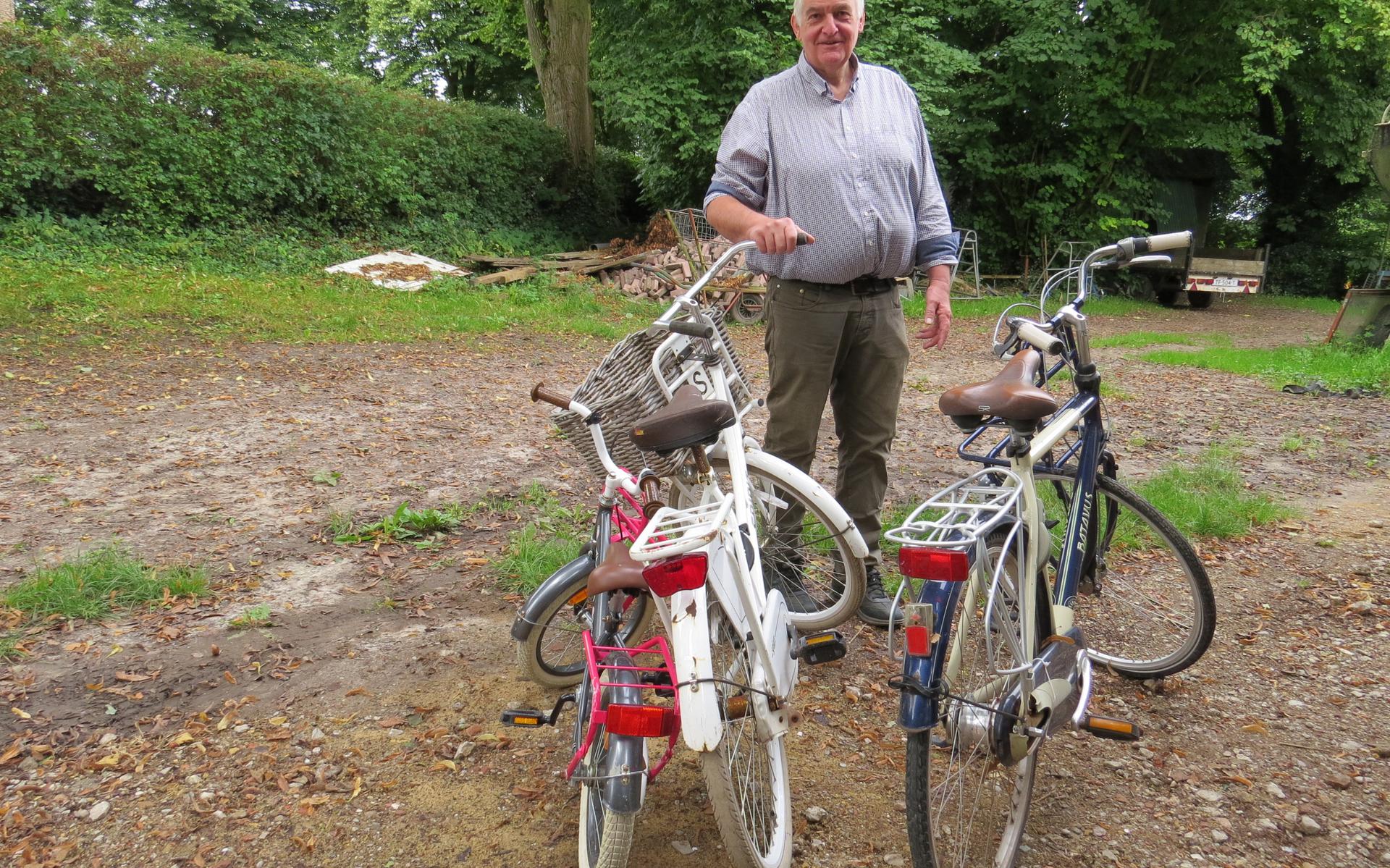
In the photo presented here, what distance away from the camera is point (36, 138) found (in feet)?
35.9

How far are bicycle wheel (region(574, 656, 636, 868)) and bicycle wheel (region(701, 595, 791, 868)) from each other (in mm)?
208

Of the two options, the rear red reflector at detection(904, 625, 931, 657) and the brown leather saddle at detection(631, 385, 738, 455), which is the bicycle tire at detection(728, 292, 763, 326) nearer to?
the brown leather saddle at detection(631, 385, 738, 455)

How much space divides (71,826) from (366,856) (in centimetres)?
83

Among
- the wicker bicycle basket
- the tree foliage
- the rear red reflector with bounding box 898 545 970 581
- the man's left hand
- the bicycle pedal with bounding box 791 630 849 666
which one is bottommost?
the bicycle pedal with bounding box 791 630 849 666

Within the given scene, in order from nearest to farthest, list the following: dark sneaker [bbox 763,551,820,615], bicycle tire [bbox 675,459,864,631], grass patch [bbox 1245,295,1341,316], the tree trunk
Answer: bicycle tire [bbox 675,459,864,631]
dark sneaker [bbox 763,551,820,615]
the tree trunk
grass patch [bbox 1245,295,1341,316]

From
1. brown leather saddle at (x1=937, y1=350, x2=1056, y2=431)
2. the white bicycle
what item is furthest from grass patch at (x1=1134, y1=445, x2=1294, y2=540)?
the white bicycle

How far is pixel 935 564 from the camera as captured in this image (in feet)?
6.22

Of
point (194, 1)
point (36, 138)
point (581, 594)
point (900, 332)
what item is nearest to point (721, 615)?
point (581, 594)

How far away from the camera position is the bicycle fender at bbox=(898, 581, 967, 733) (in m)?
1.89

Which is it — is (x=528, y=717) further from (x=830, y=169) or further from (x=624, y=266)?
(x=624, y=266)

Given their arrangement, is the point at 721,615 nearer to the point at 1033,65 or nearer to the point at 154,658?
the point at 154,658

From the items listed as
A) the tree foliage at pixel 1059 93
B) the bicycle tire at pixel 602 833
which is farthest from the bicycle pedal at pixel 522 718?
the tree foliage at pixel 1059 93

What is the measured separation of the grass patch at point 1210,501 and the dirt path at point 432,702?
0.14 metres

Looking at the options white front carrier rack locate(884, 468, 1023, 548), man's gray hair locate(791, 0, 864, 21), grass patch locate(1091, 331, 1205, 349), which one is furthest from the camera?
grass patch locate(1091, 331, 1205, 349)
